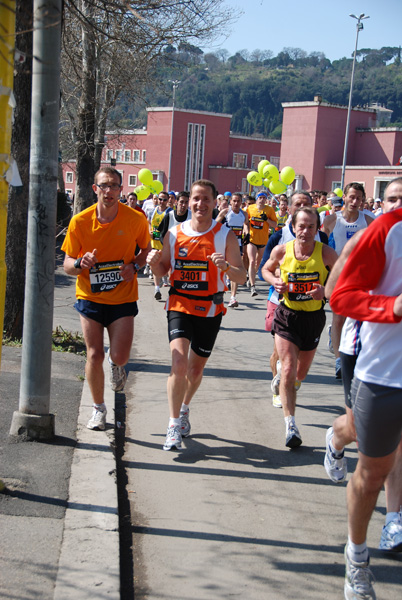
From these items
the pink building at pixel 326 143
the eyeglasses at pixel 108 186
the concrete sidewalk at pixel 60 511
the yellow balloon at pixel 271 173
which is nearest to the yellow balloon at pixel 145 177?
the yellow balloon at pixel 271 173

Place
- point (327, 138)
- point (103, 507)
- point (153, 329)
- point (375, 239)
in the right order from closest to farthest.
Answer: point (375, 239), point (103, 507), point (153, 329), point (327, 138)

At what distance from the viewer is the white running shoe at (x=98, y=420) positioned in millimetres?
5945

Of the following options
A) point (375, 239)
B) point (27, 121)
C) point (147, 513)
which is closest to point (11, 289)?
point (27, 121)

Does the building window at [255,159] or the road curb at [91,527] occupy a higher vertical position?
the building window at [255,159]

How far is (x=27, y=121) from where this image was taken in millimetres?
8359

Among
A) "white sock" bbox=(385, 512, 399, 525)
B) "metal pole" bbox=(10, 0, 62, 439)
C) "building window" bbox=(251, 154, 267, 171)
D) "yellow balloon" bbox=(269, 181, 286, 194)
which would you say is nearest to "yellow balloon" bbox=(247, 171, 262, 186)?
"yellow balloon" bbox=(269, 181, 286, 194)

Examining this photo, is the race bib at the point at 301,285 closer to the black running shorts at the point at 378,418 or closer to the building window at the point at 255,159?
the black running shorts at the point at 378,418

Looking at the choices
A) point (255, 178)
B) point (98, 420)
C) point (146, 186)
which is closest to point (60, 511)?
point (98, 420)

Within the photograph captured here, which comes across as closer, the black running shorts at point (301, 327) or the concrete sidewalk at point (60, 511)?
the concrete sidewalk at point (60, 511)

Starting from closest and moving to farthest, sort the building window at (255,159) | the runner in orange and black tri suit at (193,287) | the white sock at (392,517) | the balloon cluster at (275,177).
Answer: the white sock at (392,517)
the runner in orange and black tri suit at (193,287)
the balloon cluster at (275,177)
the building window at (255,159)

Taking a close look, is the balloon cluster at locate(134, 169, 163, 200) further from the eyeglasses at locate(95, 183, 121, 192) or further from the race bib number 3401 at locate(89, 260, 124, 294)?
the race bib number 3401 at locate(89, 260, 124, 294)

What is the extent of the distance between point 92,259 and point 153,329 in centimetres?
598

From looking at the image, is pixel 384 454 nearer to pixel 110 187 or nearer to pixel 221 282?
pixel 221 282

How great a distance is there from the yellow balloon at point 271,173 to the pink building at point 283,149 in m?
17.5
